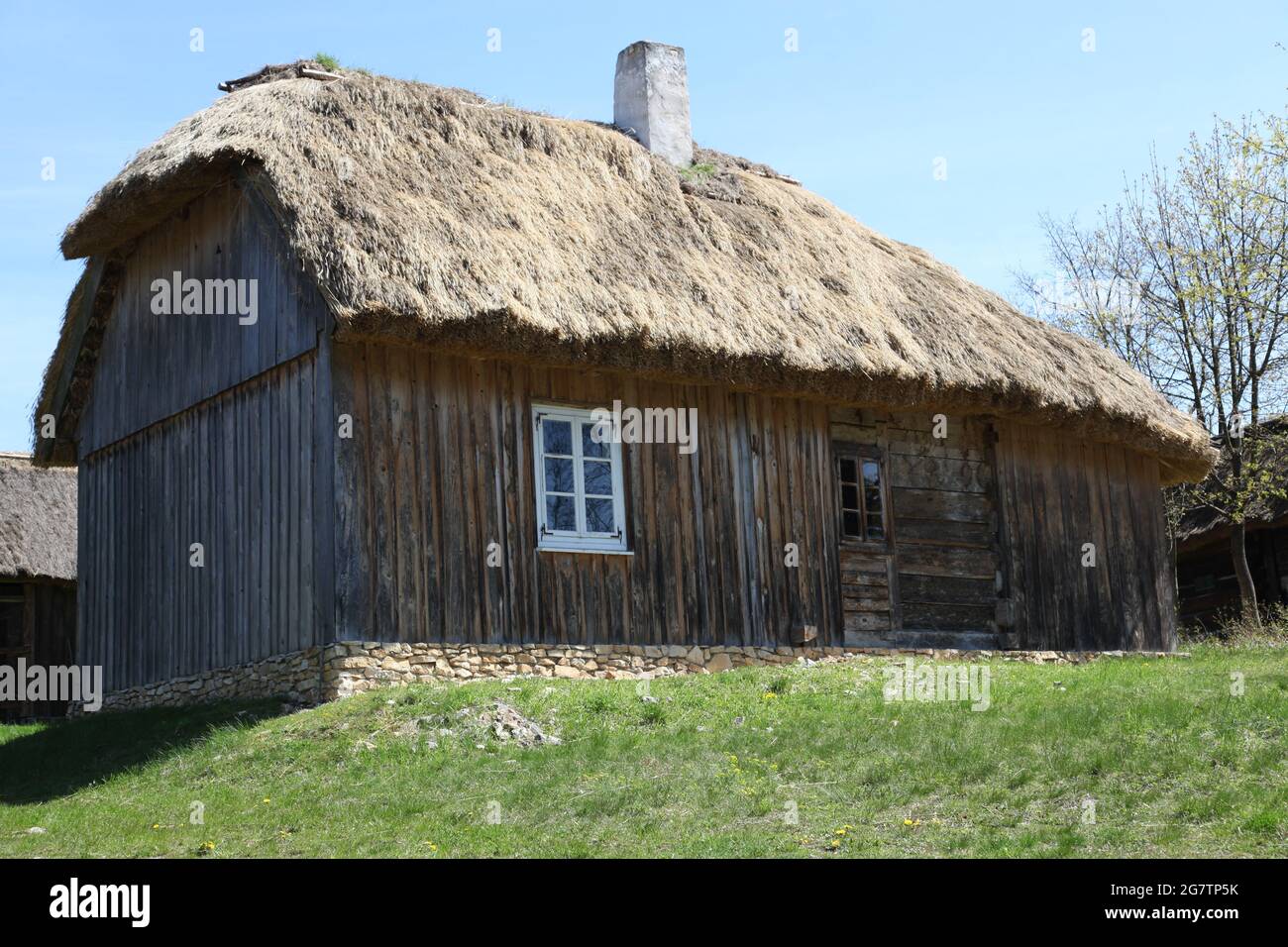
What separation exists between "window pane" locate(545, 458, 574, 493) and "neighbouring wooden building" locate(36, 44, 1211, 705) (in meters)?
0.03

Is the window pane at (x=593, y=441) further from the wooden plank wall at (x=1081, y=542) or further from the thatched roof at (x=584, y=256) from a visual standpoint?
the wooden plank wall at (x=1081, y=542)

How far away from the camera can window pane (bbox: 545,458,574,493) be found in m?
14.0

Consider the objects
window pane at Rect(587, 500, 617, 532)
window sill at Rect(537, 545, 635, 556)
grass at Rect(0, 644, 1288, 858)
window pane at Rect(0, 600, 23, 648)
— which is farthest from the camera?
window pane at Rect(0, 600, 23, 648)

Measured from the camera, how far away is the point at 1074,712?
1043 centimetres

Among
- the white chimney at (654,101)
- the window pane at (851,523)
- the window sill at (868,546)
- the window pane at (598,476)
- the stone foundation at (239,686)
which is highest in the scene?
the white chimney at (654,101)

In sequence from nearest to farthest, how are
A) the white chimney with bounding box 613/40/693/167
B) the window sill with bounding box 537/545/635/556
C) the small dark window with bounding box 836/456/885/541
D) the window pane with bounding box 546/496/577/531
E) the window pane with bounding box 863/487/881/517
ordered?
the window sill with bounding box 537/545/635/556, the window pane with bounding box 546/496/577/531, the small dark window with bounding box 836/456/885/541, the window pane with bounding box 863/487/881/517, the white chimney with bounding box 613/40/693/167

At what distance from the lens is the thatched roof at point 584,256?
12930 mm

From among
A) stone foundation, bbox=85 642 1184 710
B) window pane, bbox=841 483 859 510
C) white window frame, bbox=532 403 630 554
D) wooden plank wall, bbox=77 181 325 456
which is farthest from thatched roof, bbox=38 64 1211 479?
stone foundation, bbox=85 642 1184 710

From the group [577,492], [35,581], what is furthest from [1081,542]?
[35,581]

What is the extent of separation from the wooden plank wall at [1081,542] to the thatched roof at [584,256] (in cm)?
51

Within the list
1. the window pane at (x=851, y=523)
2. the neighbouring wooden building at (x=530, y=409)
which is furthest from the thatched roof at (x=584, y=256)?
the window pane at (x=851, y=523)

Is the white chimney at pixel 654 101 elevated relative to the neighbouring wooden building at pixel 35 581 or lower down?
elevated

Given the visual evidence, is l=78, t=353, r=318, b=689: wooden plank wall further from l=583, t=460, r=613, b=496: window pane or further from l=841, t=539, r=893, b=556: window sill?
l=841, t=539, r=893, b=556: window sill
